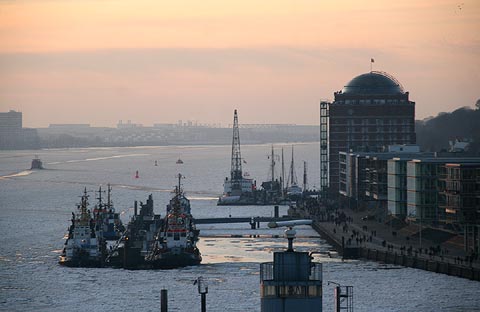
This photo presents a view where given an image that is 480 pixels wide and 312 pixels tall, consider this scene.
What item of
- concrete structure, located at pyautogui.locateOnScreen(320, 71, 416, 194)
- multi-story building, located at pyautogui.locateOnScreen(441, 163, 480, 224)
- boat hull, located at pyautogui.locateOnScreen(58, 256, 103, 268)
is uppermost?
concrete structure, located at pyautogui.locateOnScreen(320, 71, 416, 194)

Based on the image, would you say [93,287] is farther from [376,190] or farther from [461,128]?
[461,128]

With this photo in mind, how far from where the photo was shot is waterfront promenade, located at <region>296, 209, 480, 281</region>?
2175 inches

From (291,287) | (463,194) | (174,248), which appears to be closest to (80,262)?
(174,248)

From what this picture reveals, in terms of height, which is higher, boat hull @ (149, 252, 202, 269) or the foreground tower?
the foreground tower

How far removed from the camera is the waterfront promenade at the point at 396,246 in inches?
2175

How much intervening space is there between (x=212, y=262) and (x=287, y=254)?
3849 centimetres

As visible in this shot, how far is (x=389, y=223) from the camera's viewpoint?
7619 cm

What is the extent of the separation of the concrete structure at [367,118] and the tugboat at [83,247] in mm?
41214

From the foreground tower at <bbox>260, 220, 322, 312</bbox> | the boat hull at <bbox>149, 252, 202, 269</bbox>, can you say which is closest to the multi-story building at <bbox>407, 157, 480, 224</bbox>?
the boat hull at <bbox>149, 252, 202, 269</bbox>

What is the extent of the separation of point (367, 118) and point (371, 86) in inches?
94.0

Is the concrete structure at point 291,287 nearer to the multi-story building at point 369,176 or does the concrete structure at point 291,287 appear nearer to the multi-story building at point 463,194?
→ the multi-story building at point 463,194

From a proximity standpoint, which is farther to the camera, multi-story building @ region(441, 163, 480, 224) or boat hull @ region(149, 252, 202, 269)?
multi-story building @ region(441, 163, 480, 224)

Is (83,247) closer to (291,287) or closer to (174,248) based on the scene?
(174,248)

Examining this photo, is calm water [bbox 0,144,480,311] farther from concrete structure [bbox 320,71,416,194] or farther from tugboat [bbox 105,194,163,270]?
concrete structure [bbox 320,71,416,194]
